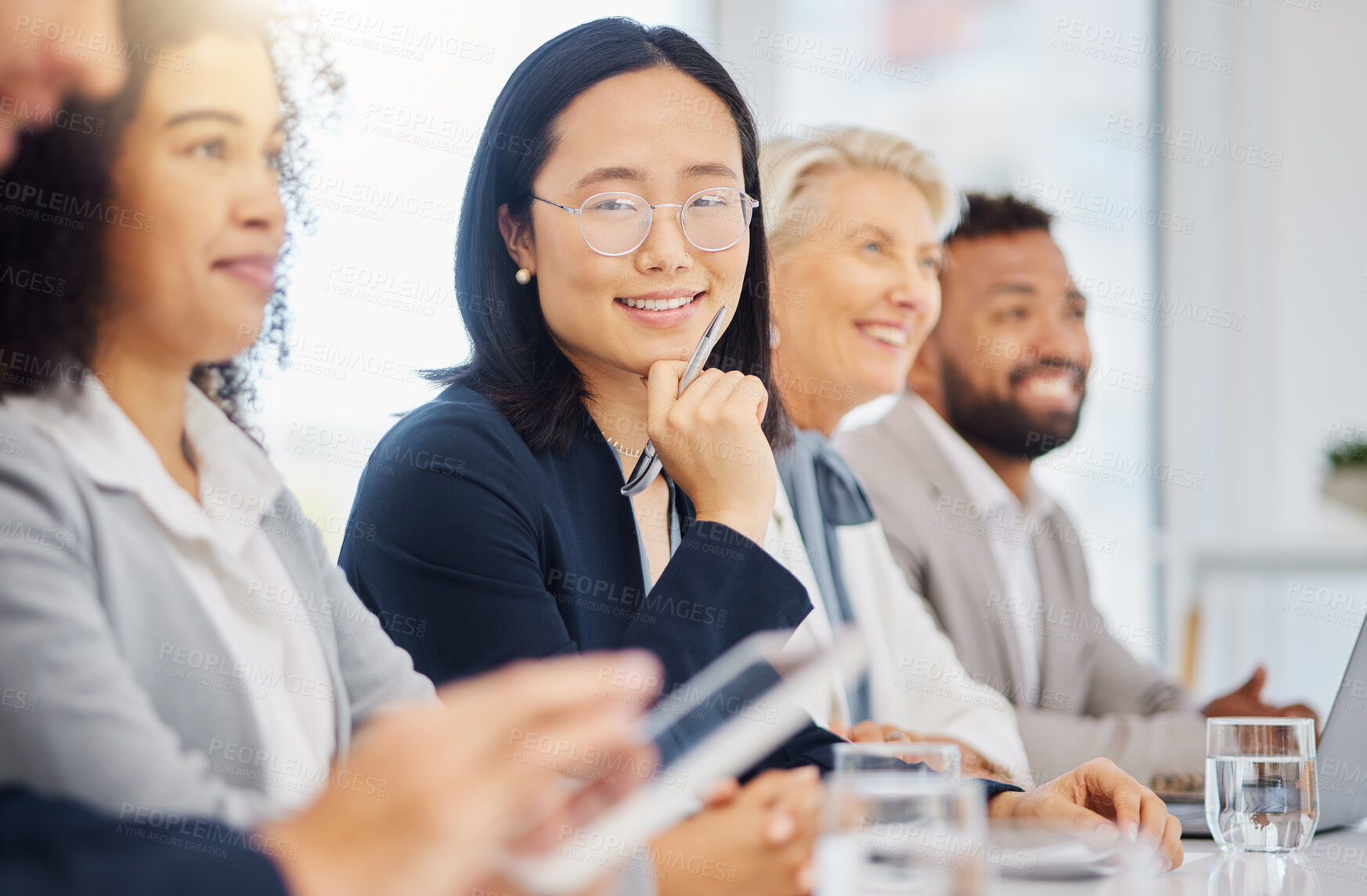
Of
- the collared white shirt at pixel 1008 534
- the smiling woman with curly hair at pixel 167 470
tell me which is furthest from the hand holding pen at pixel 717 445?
the collared white shirt at pixel 1008 534

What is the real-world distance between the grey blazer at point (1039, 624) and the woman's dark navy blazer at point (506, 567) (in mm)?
714

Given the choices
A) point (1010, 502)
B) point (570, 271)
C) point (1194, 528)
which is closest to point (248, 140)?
point (570, 271)

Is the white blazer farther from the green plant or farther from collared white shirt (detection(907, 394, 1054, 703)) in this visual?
the green plant

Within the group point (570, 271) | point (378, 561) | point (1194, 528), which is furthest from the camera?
point (1194, 528)

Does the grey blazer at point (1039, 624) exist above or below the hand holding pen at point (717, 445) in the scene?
below

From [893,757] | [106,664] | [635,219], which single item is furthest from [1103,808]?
[106,664]

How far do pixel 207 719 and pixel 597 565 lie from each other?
0.43 meters

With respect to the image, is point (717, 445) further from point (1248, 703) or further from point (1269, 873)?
point (1248, 703)

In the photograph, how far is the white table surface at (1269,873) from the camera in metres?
0.90

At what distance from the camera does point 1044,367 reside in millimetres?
2072

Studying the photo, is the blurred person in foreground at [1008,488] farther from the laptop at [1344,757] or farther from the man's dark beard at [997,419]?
the laptop at [1344,757]

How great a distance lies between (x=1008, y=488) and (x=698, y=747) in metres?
1.55

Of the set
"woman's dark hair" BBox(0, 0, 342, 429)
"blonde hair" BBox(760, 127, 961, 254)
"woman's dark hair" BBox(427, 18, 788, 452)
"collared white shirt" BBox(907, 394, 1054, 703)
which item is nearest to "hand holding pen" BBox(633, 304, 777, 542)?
"woman's dark hair" BBox(427, 18, 788, 452)

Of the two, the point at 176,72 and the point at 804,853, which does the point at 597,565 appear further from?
the point at 176,72
